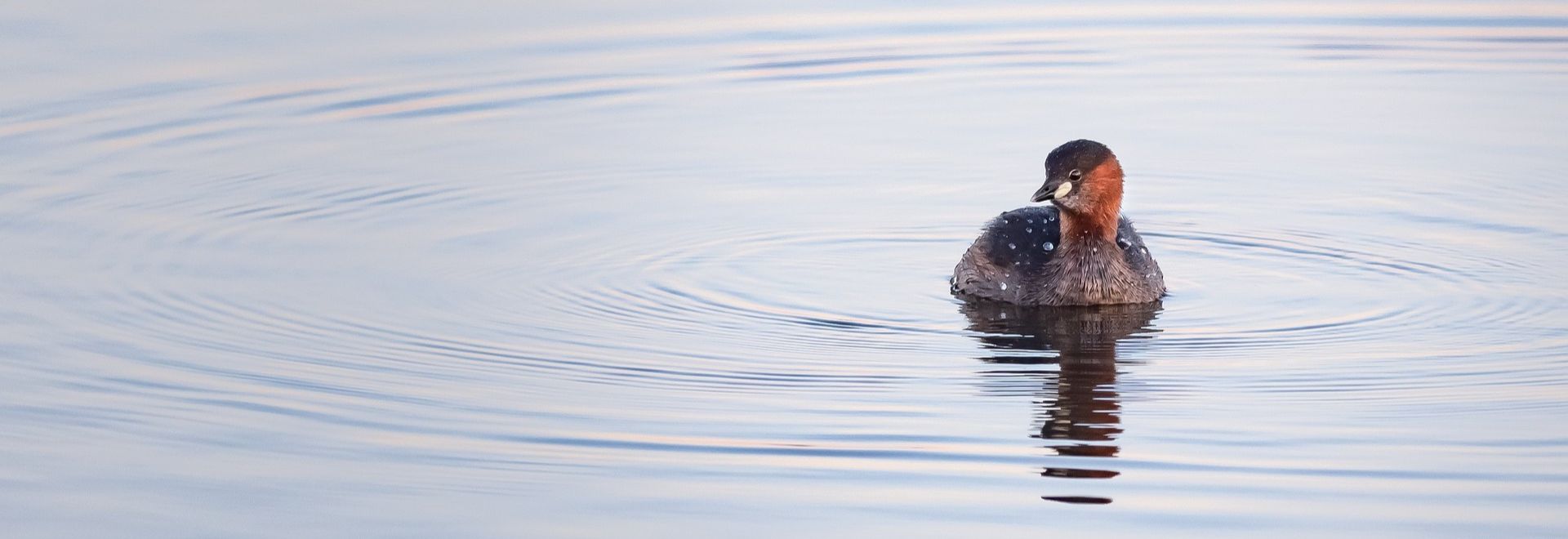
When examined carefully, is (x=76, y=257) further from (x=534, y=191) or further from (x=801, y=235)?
(x=801, y=235)

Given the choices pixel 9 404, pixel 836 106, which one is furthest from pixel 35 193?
pixel 836 106

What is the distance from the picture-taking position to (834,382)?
1105 centimetres

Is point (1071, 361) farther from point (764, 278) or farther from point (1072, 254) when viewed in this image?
point (764, 278)

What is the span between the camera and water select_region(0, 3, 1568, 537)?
9.45 metres

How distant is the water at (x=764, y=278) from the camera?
9.45m

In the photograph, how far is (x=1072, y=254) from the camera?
1352 centimetres

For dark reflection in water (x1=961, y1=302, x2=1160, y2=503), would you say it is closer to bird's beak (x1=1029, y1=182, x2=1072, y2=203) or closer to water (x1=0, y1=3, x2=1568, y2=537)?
water (x1=0, y1=3, x2=1568, y2=537)

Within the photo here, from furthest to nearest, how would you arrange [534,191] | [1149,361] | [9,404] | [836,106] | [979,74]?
[979,74] → [836,106] → [534,191] → [1149,361] → [9,404]

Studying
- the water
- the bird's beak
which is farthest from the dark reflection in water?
the bird's beak

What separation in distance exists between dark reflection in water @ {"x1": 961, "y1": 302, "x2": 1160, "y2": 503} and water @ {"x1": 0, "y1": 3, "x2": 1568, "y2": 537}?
4 cm

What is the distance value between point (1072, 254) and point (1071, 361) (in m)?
1.72

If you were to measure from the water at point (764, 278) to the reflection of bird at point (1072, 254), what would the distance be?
225 mm

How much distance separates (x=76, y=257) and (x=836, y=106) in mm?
6968

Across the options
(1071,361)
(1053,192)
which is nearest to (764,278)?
(1053,192)
